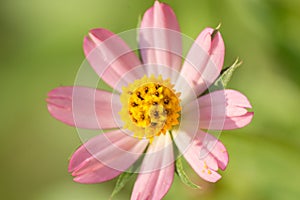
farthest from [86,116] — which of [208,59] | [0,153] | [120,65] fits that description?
[0,153]

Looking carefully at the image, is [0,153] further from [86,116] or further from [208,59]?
[208,59]

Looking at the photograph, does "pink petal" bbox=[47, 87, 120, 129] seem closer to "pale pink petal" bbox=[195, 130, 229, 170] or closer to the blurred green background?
"pale pink petal" bbox=[195, 130, 229, 170]

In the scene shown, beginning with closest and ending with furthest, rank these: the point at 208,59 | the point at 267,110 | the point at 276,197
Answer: the point at 208,59 → the point at 276,197 → the point at 267,110

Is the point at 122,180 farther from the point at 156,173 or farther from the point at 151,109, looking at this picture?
the point at 151,109

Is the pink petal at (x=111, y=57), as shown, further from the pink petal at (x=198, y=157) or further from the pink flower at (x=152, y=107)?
the pink petal at (x=198, y=157)

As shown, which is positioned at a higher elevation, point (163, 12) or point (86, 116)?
point (163, 12)

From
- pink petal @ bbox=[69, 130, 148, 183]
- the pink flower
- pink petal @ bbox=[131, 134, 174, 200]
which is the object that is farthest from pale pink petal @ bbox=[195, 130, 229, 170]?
pink petal @ bbox=[69, 130, 148, 183]

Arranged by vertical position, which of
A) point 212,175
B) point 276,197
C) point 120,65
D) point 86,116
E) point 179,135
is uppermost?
point 120,65
